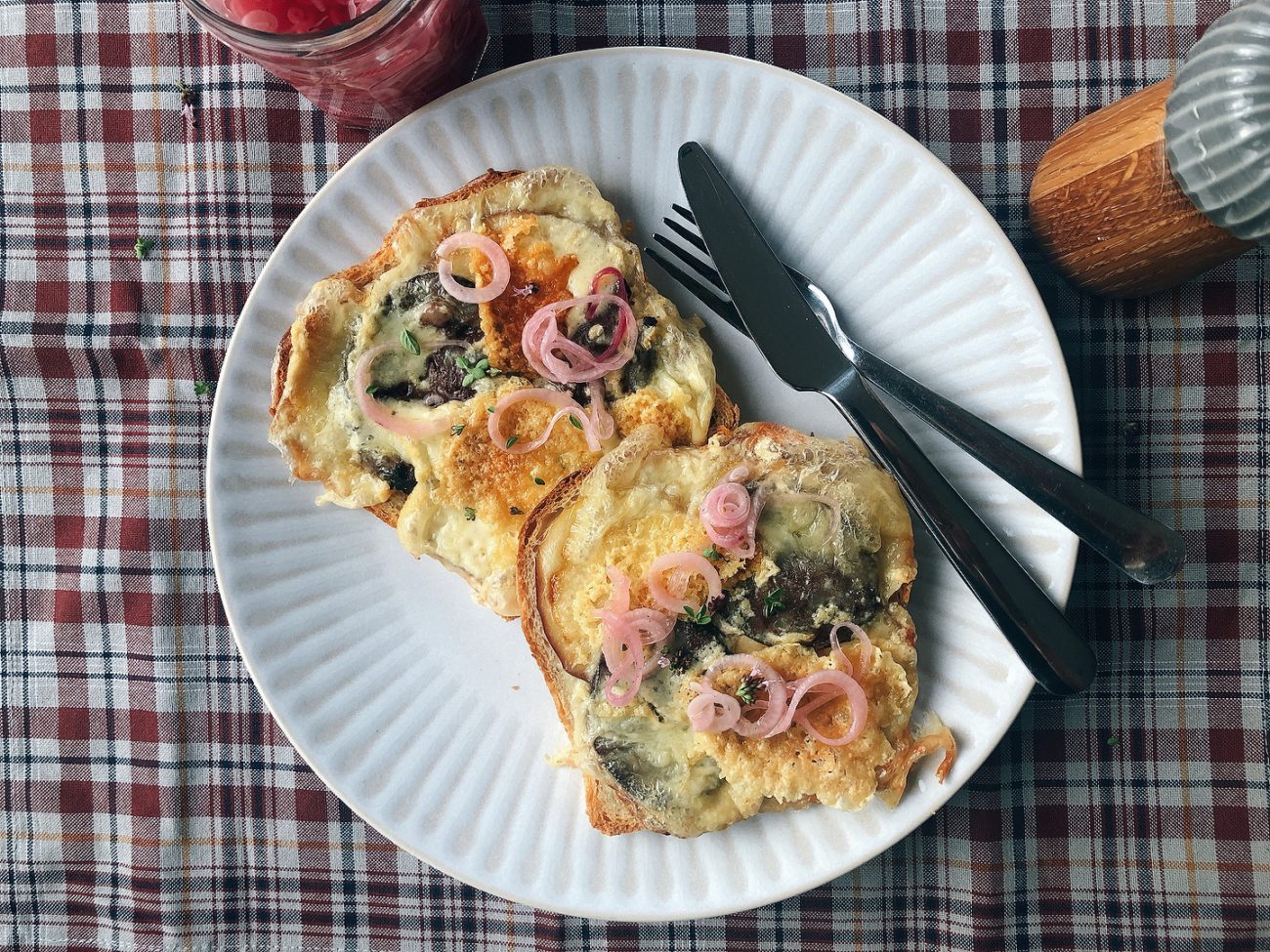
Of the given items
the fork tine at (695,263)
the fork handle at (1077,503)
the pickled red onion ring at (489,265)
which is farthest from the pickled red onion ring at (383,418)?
the fork handle at (1077,503)

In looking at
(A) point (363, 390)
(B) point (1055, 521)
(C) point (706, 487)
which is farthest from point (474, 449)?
(B) point (1055, 521)

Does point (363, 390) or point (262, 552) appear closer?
point (363, 390)

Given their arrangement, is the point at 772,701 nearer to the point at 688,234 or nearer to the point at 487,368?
the point at 487,368

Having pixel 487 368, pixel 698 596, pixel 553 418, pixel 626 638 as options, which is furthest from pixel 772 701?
pixel 487 368

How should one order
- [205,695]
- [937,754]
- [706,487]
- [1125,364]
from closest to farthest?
[706,487], [937,754], [1125,364], [205,695]

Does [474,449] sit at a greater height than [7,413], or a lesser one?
lesser

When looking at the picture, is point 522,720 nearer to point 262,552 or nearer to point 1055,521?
point 262,552

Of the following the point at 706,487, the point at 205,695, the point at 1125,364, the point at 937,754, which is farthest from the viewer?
the point at 205,695
